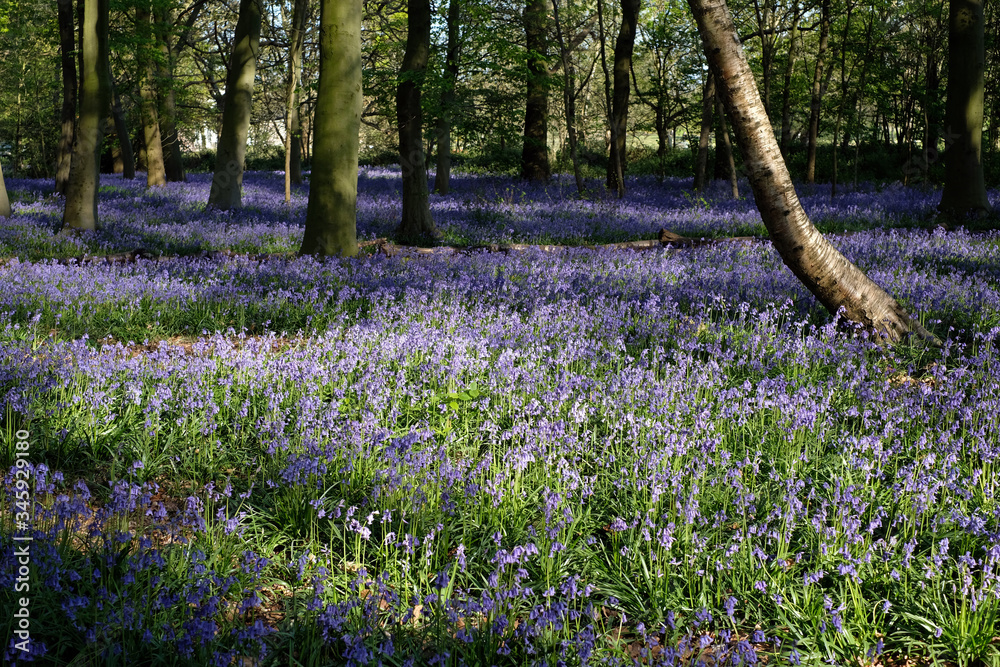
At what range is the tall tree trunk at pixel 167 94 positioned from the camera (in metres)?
20.9

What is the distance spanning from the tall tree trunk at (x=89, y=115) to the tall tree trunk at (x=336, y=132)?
5.05m

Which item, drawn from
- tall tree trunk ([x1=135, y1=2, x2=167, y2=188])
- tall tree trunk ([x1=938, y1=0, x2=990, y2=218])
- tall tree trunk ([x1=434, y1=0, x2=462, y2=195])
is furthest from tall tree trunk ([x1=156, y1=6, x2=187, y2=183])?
tall tree trunk ([x1=938, y1=0, x2=990, y2=218])

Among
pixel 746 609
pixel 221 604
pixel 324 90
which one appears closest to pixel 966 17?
pixel 324 90

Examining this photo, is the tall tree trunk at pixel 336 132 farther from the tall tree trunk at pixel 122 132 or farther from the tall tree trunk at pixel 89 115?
the tall tree trunk at pixel 122 132

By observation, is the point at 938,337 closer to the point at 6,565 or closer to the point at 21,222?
the point at 6,565

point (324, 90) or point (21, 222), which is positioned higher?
point (324, 90)

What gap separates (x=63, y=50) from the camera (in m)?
16.3

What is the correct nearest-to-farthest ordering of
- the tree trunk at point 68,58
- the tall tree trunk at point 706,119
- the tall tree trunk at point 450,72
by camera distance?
the tall tree trunk at point 450,72 < the tree trunk at point 68,58 < the tall tree trunk at point 706,119

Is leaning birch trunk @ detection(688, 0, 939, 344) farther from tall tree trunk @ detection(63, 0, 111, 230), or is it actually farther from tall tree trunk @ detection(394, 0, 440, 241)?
tall tree trunk @ detection(63, 0, 111, 230)

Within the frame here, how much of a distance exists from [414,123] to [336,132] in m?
3.15

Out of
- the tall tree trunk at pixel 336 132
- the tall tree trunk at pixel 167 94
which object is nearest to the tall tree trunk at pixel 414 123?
the tall tree trunk at pixel 336 132

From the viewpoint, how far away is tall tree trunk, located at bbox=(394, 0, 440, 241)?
40.1 ft

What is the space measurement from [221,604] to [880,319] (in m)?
5.78

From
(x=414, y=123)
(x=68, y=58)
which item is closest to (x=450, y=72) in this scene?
(x=414, y=123)
